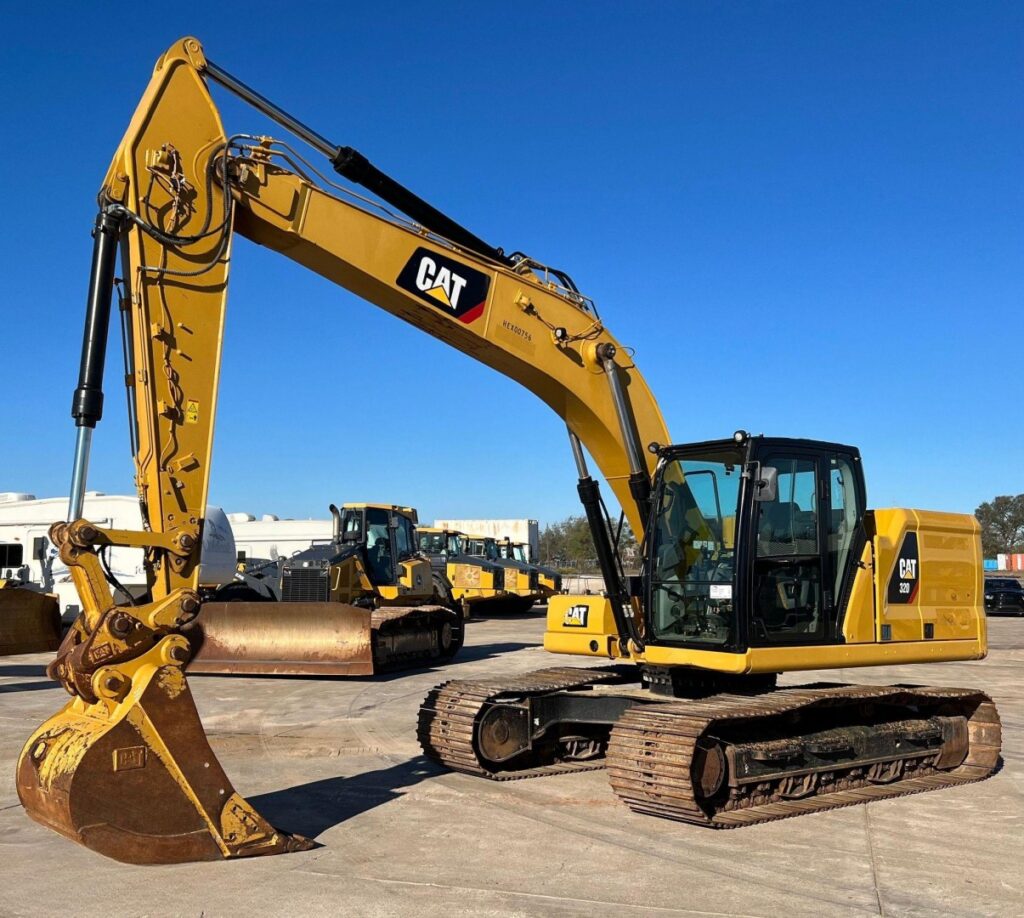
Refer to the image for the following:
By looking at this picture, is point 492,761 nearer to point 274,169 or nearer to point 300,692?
point 274,169

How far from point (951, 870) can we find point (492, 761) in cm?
362

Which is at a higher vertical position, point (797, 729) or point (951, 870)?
point (797, 729)

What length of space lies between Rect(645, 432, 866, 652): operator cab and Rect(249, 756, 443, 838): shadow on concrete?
7.61 ft

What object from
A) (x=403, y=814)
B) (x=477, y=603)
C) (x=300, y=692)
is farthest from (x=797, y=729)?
(x=477, y=603)

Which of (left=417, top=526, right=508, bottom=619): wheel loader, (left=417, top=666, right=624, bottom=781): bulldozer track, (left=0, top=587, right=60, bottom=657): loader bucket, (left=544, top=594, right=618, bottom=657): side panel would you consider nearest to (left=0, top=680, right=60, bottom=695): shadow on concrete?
(left=0, top=587, right=60, bottom=657): loader bucket

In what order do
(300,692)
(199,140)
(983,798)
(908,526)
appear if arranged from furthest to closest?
(300,692), (908,526), (983,798), (199,140)

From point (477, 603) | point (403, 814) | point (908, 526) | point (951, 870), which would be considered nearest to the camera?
point (951, 870)

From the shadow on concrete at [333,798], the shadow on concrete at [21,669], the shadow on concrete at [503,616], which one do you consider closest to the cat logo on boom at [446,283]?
the shadow on concrete at [333,798]

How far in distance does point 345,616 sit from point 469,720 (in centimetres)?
658

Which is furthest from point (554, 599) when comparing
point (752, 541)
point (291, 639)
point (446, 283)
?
point (291, 639)

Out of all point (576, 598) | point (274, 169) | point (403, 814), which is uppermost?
point (274, 169)

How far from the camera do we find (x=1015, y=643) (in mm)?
22516

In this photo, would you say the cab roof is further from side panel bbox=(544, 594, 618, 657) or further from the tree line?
the tree line

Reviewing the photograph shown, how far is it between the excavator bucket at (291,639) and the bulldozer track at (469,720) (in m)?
5.80
